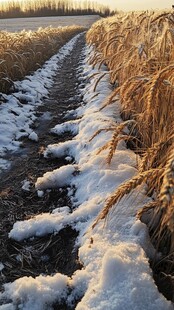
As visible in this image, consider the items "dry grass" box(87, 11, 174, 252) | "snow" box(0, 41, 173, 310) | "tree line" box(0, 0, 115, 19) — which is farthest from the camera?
"tree line" box(0, 0, 115, 19)

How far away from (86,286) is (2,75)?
4352 millimetres

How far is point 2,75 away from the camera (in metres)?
5.39

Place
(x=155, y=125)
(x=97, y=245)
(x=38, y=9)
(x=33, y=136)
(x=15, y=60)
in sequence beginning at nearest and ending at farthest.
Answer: (x=97, y=245) < (x=155, y=125) < (x=33, y=136) < (x=15, y=60) < (x=38, y=9)

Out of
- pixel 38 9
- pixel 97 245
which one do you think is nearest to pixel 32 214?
pixel 97 245

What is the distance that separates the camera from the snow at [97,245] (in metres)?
1.52

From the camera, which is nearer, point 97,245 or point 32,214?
point 97,245

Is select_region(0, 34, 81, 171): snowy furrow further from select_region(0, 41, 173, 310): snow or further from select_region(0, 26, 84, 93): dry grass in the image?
select_region(0, 41, 173, 310): snow

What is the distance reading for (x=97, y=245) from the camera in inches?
71.6

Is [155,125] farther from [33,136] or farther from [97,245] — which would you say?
[33,136]

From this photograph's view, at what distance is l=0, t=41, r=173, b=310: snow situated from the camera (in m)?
1.52

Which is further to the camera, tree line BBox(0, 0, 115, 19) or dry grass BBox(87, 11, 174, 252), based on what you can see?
tree line BBox(0, 0, 115, 19)

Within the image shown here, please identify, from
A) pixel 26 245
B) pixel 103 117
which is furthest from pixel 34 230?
pixel 103 117

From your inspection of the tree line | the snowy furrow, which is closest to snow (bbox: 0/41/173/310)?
the snowy furrow

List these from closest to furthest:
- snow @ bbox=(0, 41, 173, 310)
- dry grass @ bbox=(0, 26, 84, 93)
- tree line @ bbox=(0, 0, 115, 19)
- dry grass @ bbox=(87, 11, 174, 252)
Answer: dry grass @ bbox=(87, 11, 174, 252)
snow @ bbox=(0, 41, 173, 310)
dry grass @ bbox=(0, 26, 84, 93)
tree line @ bbox=(0, 0, 115, 19)
